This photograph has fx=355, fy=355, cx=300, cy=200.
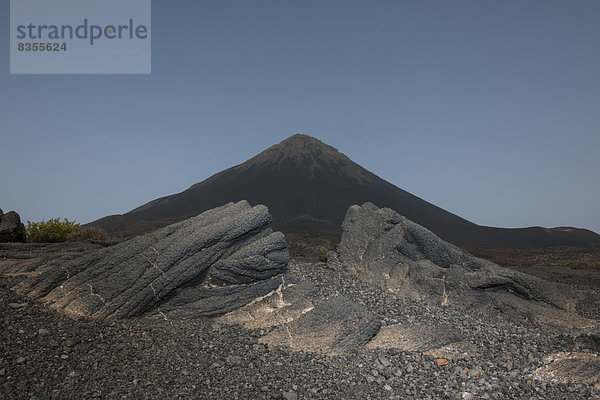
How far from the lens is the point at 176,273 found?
30.3ft

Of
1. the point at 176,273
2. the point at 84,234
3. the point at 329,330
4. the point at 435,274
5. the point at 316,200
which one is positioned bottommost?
the point at 329,330

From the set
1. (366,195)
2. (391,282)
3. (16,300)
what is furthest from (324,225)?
(16,300)

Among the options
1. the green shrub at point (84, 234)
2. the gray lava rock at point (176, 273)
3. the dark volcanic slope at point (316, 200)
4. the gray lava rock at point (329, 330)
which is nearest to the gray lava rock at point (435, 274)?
the gray lava rock at point (329, 330)

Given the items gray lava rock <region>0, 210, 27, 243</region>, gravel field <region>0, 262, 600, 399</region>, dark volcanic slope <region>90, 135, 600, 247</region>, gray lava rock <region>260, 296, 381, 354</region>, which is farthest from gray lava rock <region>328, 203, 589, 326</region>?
dark volcanic slope <region>90, 135, 600, 247</region>

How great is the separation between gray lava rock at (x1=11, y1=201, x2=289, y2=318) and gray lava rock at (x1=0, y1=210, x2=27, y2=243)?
6.22m

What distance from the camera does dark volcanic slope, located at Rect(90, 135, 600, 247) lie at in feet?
291

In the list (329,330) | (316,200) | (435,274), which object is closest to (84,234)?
(329,330)

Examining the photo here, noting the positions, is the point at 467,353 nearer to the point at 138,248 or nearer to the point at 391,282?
the point at 391,282

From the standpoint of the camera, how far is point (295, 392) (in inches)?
270

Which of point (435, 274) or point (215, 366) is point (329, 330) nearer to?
point (215, 366)

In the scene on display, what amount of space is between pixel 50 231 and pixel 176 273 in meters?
11.6

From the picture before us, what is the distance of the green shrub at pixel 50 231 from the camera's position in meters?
16.2

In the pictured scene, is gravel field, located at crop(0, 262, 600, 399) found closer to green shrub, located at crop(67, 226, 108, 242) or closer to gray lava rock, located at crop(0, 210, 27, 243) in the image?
gray lava rock, located at crop(0, 210, 27, 243)

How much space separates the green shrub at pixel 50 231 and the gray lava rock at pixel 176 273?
870 cm
